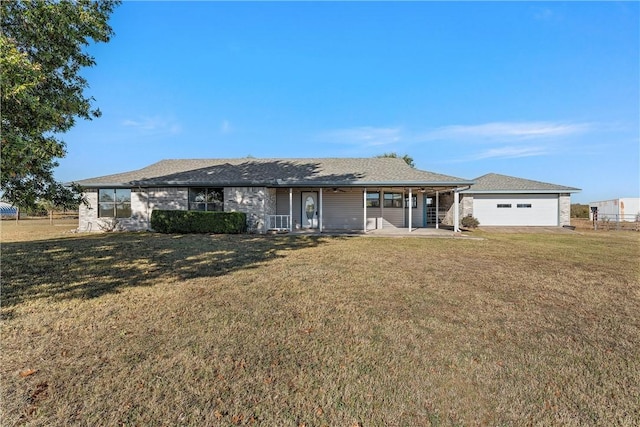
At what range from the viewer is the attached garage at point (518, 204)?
779 inches

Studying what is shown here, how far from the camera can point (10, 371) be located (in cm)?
277

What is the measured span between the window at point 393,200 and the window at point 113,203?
1389cm

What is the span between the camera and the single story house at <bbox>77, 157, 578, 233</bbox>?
1465cm

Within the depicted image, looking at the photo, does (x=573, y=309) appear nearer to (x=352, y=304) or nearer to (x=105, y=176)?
(x=352, y=304)

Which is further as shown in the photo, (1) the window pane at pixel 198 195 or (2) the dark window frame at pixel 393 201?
(2) the dark window frame at pixel 393 201

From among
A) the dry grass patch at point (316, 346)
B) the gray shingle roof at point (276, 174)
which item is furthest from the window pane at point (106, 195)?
the dry grass patch at point (316, 346)

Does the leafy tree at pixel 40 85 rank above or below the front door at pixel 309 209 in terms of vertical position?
above

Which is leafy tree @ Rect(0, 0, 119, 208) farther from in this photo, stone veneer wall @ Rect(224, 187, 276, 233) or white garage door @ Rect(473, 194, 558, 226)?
white garage door @ Rect(473, 194, 558, 226)

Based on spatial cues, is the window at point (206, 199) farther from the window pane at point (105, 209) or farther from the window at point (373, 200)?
the window at point (373, 200)

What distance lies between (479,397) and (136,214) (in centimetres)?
1680

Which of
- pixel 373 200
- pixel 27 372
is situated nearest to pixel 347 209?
pixel 373 200

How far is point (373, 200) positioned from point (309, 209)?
3784 mm

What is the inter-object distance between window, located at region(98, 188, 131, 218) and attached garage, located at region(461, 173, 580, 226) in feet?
66.6

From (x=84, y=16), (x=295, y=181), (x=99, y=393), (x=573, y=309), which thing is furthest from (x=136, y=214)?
(x=573, y=309)
